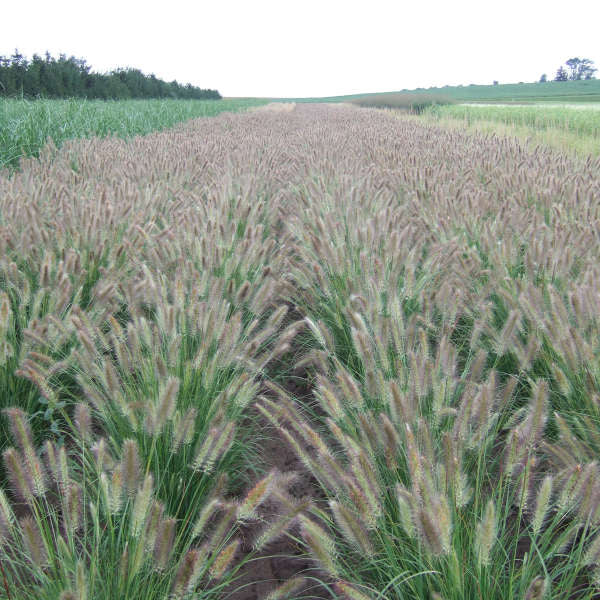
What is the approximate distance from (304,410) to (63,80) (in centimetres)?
2734

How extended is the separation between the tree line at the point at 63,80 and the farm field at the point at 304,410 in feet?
53.9

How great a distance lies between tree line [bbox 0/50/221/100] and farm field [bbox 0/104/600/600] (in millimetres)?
16419

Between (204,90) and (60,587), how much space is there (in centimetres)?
5983

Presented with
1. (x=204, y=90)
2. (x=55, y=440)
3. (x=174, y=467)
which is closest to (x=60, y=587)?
(x=174, y=467)

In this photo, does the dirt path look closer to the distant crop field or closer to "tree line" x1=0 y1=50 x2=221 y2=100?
the distant crop field

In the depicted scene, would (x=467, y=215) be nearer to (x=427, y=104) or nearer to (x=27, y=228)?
(x=27, y=228)

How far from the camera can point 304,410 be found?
2467 millimetres

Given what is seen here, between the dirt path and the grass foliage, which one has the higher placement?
the grass foliage

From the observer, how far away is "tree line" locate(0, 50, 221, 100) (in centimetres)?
2108

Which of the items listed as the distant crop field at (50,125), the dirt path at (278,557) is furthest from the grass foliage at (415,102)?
the dirt path at (278,557)

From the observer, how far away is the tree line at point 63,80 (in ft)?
69.2

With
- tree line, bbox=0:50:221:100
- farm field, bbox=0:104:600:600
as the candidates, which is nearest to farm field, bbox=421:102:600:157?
farm field, bbox=0:104:600:600

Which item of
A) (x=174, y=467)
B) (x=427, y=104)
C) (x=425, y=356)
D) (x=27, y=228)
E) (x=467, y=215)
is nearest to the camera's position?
(x=425, y=356)

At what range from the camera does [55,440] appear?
2.04 meters
